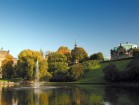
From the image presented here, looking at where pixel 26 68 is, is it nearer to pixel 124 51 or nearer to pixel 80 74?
pixel 80 74

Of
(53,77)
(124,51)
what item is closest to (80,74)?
(53,77)

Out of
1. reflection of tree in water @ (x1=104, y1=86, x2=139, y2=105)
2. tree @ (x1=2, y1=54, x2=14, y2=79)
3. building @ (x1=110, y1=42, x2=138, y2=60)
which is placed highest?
building @ (x1=110, y1=42, x2=138, y2=60)

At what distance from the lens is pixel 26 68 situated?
370 feet

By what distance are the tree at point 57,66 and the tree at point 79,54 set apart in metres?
26.2

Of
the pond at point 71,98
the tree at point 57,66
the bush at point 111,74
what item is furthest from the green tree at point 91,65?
the pond at point 71,98

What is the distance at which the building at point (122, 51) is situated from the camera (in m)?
174

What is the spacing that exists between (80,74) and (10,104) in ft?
271

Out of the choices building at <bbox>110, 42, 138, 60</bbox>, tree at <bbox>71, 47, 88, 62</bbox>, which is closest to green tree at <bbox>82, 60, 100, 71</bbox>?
tree at <bbox>71, 47, 88, 62</bbox>

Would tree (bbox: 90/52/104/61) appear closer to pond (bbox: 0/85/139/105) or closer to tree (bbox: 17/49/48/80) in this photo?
tree (bbox: 17/49/48/80)

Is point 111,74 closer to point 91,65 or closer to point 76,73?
point 76,73

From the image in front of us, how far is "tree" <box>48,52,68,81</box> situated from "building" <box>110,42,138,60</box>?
5352cm

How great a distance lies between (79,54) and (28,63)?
55.0 meters

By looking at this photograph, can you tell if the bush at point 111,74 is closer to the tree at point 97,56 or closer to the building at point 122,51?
the tree at point 97,56

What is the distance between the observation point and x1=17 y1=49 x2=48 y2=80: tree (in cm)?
11079
